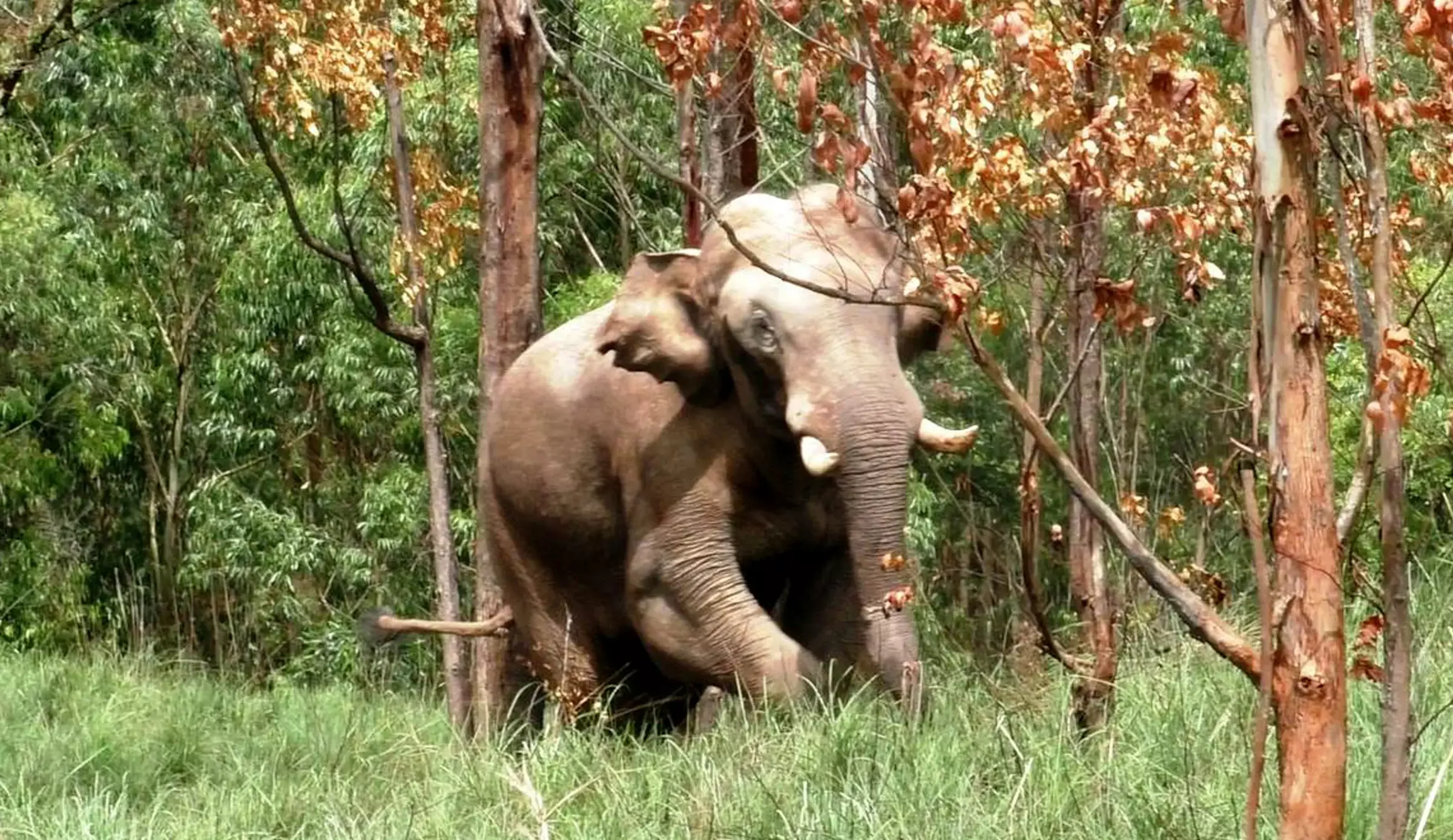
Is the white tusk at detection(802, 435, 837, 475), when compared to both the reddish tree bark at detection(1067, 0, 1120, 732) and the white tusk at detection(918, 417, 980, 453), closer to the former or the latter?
the white tusk at detection(918, 417, 980, 453)

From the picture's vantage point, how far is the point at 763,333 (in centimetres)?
758

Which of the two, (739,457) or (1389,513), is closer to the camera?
(1389,513)

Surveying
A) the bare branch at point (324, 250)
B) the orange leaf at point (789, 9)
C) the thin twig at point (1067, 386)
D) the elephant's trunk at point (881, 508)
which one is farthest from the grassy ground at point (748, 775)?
the bare branch at point (324, 250)

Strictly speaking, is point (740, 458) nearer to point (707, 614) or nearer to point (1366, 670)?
point (707, 614)

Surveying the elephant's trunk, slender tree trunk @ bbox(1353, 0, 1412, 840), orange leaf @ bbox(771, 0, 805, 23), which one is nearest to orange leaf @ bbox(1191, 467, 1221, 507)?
slender tree trunk @ bbox(1353, 0, 1412, 840)

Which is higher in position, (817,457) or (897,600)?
(817,457)

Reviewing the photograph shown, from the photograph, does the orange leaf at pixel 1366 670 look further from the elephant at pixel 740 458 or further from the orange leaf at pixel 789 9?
the elephant at pixel 740 458

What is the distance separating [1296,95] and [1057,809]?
5.97 feet

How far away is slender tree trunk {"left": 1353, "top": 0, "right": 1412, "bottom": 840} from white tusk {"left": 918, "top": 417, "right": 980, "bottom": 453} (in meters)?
3.07

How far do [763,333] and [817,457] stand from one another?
581 millimetres

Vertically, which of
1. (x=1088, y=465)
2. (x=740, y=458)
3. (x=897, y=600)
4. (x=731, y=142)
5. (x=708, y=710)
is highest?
(x=731, y=142)

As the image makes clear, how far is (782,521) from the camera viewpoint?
26.1ft

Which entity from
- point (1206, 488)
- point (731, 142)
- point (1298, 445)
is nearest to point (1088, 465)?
point (1206, 488)

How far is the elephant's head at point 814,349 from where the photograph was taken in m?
7.29
